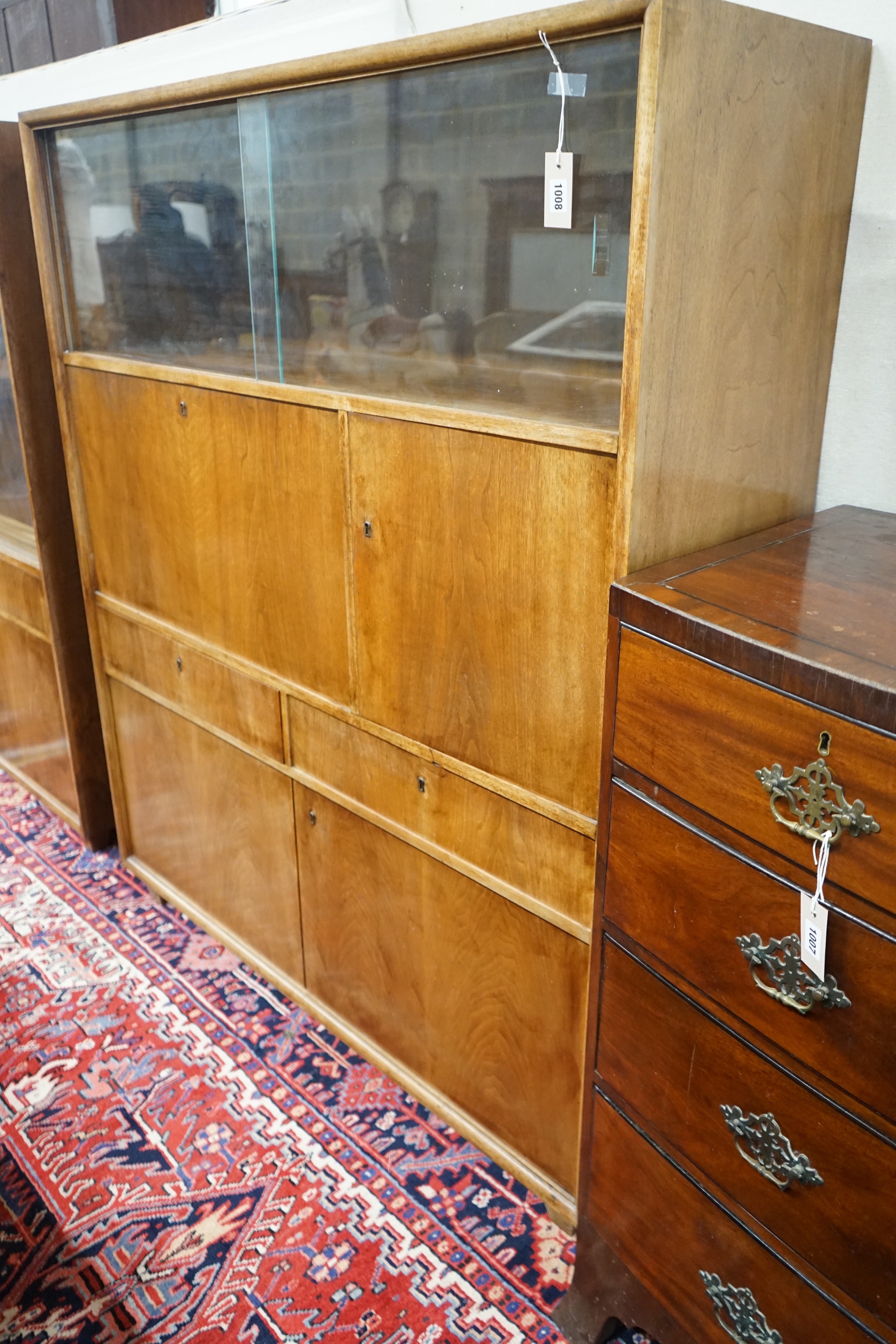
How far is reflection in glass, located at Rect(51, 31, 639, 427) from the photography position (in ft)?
3.95

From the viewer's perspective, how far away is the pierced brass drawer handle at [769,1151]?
3.49ft

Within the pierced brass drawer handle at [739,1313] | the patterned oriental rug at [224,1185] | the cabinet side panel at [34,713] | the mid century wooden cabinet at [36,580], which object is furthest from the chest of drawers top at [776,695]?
the cabinet side panel at [34,713]

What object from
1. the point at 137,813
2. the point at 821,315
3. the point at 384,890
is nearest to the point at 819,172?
the point at 821,315

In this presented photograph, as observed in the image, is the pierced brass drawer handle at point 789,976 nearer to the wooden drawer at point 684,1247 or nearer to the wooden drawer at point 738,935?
the wooden drawer at point 738,935

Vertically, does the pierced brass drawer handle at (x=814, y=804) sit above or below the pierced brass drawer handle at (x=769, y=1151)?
above

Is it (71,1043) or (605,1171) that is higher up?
(605,1171)

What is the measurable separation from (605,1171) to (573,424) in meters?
0.99

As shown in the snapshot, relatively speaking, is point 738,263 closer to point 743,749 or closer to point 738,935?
point 743,749

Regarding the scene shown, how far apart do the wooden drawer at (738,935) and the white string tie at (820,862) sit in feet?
0.05

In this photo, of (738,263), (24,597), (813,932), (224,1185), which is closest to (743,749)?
Answer: (813,932)

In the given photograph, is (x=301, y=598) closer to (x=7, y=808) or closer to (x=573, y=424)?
(x=573, y=424)

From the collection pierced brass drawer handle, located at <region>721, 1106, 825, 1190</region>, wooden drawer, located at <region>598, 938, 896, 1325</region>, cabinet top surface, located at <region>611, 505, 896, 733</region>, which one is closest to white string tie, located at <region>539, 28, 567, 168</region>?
cabinet top surface, located at <region>611, 505, 896, 733</region>

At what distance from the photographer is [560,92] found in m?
1.16

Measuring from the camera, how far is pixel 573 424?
1.25m
